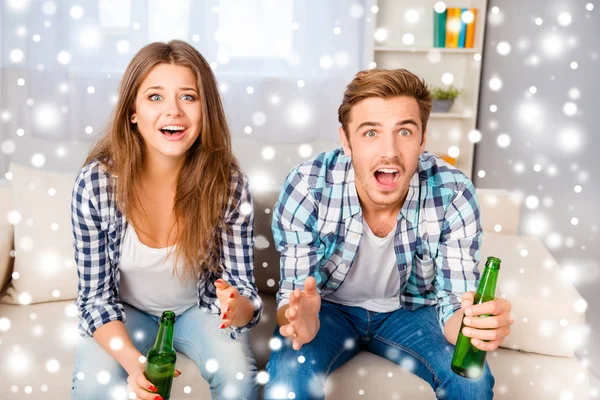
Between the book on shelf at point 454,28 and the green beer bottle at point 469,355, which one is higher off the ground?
the book on shelf at point 454,28

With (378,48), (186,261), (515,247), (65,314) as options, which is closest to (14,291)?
(65,314)

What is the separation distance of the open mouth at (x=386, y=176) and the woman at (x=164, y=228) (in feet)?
1.01

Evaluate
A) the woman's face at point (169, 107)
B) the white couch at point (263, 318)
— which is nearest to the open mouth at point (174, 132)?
the woman's face at point (169, 107)

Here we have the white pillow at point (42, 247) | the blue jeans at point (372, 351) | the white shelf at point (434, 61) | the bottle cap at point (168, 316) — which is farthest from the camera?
the white shelf at point (434, 61)

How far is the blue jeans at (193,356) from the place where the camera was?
134 centimetres

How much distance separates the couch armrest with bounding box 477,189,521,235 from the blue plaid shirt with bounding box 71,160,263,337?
808 millimetres

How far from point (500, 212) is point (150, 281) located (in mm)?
1073

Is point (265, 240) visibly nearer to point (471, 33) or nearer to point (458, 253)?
point (458, 253)

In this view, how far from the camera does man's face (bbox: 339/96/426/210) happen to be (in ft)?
4.57

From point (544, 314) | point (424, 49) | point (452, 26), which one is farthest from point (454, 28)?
point (544, 314)

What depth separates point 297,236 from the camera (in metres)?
1.47

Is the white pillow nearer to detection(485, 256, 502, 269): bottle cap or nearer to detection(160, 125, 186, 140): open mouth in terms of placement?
detection(160, 125, 186, 140): open mouth

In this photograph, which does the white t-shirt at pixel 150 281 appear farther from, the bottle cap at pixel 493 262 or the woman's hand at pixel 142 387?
the bottle cap at pixel 493 262

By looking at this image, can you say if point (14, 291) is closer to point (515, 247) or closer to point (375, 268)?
point (375, 268)
